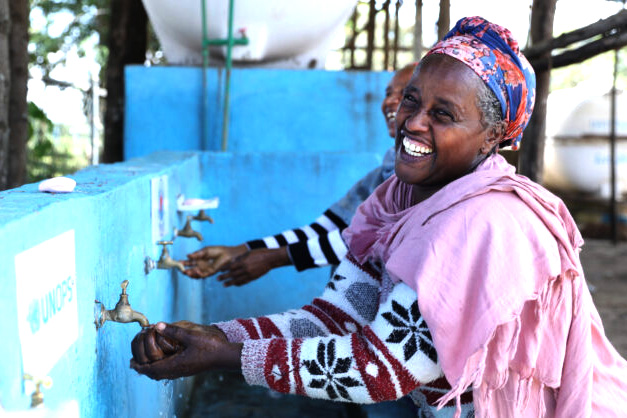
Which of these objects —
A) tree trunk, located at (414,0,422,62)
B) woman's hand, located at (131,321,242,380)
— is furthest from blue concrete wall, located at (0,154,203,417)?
tree trunk, located at (414,0,422,62)

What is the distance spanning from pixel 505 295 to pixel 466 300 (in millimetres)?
79

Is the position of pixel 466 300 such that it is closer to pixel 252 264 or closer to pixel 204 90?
pixel 252 264

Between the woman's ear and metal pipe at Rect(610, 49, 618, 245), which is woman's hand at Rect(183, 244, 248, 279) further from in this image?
metal pipe at Rect(610, 49, 618, 245)

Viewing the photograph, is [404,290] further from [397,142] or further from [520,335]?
[397,142]

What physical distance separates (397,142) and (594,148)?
877 centimetres

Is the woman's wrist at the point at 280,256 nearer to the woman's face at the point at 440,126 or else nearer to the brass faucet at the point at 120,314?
the woman's face at the point at 440,126

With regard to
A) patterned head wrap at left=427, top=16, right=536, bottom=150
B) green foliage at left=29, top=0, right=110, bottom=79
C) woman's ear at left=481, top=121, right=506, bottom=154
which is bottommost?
woman's ear at left=481, top=121, right=506, bottom=154

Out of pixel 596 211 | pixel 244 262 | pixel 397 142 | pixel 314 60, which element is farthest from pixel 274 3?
pixel 596 211

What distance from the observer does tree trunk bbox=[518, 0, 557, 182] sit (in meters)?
4.07

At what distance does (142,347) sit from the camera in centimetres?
155

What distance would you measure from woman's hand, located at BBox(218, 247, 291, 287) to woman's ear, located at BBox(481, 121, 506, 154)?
1.13m

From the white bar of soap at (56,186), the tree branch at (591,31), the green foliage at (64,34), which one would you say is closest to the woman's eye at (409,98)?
the white bar of soap at (56,186)

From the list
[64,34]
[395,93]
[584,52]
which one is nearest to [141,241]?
[395,93]

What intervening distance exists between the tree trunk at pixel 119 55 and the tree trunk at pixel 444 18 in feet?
11.0
